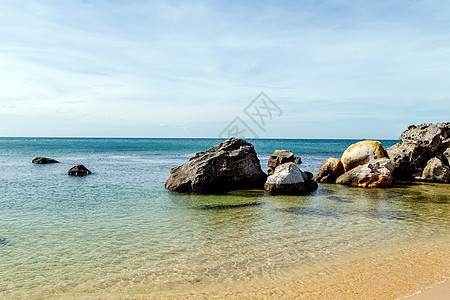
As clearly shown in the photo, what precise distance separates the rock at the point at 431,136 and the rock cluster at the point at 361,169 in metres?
3.06

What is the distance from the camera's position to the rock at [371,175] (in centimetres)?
1820

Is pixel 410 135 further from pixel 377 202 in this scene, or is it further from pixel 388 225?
pixel 388 225

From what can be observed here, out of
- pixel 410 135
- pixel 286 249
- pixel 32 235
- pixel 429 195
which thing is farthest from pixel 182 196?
pixel 410 135

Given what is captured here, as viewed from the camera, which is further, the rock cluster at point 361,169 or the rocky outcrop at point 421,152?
the rocky outcrop at point 421,152

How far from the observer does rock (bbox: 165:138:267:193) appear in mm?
16516

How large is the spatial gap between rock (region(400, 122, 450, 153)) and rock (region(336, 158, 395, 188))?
4.73 metres

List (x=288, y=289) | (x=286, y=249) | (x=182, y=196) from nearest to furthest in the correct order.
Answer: (x=288, y=289), (x=286, y=249), (x=182, y=196)

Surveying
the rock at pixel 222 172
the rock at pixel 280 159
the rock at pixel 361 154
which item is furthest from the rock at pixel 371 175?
the rock at pixel 280 159

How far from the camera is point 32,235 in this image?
29.2 ft

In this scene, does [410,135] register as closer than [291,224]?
No

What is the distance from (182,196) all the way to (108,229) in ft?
19.8

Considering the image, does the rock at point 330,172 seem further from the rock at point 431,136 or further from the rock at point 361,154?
the rock at point 431,136

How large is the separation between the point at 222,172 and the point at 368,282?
36.8 feet

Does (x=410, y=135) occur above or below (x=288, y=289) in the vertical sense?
above
